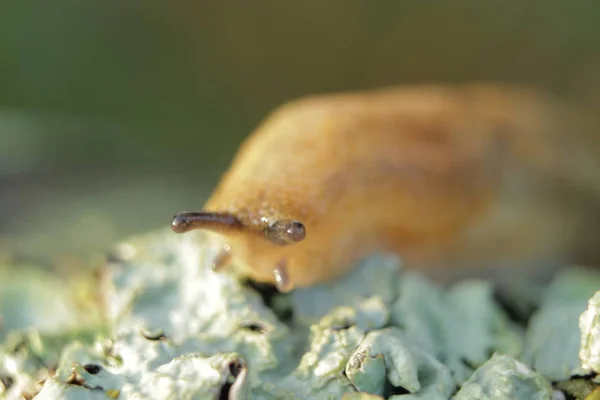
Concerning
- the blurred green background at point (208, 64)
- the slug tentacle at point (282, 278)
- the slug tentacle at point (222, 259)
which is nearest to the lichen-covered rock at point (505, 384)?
the slug tentacle at point (282, 278)

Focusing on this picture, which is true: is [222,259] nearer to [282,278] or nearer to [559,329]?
[282,278]

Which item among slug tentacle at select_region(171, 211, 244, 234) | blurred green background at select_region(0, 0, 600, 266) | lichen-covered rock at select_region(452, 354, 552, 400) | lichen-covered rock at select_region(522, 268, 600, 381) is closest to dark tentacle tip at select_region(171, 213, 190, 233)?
slug tentacle at select_region(171, 211, 244, 234)

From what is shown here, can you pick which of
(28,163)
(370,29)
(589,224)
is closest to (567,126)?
(589,224)

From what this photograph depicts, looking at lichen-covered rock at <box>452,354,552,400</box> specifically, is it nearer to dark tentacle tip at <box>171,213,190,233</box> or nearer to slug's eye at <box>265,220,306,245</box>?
slug's eye at <box>265,220,306,245</box>

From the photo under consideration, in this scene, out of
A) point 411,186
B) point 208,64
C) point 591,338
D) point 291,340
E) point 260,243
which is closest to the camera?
point 591,338

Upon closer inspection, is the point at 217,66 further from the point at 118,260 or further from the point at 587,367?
the point at 587,367

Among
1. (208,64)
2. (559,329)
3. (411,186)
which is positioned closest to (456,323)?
(559,329)

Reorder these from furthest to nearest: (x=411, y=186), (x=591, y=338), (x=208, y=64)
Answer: (x=208, y=64) < (x=411, y=186) < (x=591, y=338)
